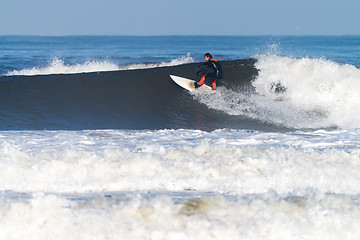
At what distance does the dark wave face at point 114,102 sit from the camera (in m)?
10.4

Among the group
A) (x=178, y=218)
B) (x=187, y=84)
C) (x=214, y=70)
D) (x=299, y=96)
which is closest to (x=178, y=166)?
(x=178, y=218)

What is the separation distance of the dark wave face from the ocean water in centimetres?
6

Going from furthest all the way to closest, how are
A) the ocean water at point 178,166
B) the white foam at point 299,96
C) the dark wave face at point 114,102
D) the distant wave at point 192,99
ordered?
the white foam at point 299,96
the distant wave at point 192,99
the dark wave face at point 114,102
the ocean water at point 178,166

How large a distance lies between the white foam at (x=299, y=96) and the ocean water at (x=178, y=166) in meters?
0.06

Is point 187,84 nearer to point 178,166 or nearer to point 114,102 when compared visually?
point 114,102

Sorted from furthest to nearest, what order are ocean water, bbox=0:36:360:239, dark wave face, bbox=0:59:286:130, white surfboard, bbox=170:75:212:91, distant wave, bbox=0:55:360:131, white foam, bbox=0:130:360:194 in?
white surfboard, bbox=170:75:212:91 → distant wave, bbox=0:55:360:131 → dark wave face, bbox=0:59:286:130 → white foam, bbox=0:130:360:194 → ocean water, bbox=0:36:360:239

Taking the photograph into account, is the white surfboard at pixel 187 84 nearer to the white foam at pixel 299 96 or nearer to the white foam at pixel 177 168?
the white foam at pixel 299 96

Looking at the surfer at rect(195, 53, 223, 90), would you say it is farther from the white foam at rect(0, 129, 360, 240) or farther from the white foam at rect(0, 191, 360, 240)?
the white foam at rect(0, 191, 360, 240)

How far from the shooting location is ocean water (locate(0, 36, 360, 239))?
3762 millimetres

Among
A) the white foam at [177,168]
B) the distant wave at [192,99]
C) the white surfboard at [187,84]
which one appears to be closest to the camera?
the white foam at [177,168]

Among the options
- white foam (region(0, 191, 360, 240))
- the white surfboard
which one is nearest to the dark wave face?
the white surfboard

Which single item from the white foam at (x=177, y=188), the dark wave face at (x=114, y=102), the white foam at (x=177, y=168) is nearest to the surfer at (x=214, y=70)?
the dark wave face at (x=114, y=102)

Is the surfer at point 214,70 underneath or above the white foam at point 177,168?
above

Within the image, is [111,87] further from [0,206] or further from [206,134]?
[0,206]
